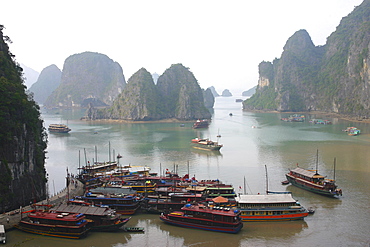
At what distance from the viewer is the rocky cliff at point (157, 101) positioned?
128000mm

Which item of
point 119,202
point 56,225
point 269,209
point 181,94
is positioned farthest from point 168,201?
point 181,94

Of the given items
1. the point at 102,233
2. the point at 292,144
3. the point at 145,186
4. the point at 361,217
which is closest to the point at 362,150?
the point at 292,144

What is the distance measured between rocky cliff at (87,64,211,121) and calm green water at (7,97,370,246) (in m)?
41.4

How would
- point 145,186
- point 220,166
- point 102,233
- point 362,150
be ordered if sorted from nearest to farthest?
1. point 102,233
2. point 145,186
3. point 220,166
4. point 362,150

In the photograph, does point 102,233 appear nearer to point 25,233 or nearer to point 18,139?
point 25,233

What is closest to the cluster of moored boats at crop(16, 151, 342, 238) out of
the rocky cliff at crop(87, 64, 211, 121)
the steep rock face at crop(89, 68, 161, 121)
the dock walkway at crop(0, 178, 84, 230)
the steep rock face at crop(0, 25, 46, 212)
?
the dock walkway at crop(0, 178, 84, 230)

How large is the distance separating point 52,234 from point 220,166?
28.5 metres

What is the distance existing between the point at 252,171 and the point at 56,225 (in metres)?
26.9

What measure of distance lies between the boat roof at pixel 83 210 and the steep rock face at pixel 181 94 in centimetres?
10083

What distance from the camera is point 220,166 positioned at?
4950 cm

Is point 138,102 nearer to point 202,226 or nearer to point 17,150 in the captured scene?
point 17,150

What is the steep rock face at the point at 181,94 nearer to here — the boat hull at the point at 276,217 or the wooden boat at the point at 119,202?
the wooden boat at the point at 119,202

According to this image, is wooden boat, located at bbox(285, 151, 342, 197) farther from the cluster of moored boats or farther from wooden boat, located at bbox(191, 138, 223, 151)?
wooden boat, located at bbox(191, 138, 223, 151)

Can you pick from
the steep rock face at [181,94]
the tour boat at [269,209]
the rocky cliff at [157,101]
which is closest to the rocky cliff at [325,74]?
the steep rock face at [181,94]
